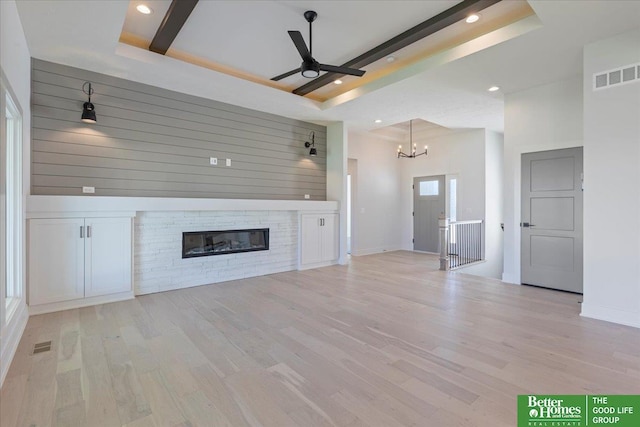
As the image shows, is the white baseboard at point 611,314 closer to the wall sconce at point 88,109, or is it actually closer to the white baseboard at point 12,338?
the white baseboard at point 12,338

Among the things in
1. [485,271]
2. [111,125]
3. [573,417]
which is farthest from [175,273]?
[485,271]

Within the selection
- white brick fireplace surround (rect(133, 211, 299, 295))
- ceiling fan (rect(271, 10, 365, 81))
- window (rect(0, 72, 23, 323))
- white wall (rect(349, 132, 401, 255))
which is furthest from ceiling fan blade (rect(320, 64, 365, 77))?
white wall (rect(349, 132, 401, 255))

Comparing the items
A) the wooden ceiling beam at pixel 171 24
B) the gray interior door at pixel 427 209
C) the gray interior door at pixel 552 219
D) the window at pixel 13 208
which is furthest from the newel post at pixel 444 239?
the window at pixel 13 208

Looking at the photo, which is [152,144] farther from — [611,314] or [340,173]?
[611,314]

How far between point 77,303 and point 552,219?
21.3 ft

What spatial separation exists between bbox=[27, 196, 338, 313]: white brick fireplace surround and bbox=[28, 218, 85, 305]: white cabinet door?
18mm

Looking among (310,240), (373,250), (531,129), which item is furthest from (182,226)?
(531,129)

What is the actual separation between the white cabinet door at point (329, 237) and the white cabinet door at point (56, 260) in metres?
3.89

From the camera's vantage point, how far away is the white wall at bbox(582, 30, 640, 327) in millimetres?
3178

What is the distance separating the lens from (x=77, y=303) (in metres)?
3.71

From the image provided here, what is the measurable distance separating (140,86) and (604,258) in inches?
245

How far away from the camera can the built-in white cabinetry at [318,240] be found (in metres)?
5.99

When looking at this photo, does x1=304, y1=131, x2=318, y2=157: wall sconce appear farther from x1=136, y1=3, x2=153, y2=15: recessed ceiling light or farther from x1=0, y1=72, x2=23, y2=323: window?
x1=0, y1=72, x2=23, y2=323: window

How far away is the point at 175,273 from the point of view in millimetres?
4574
